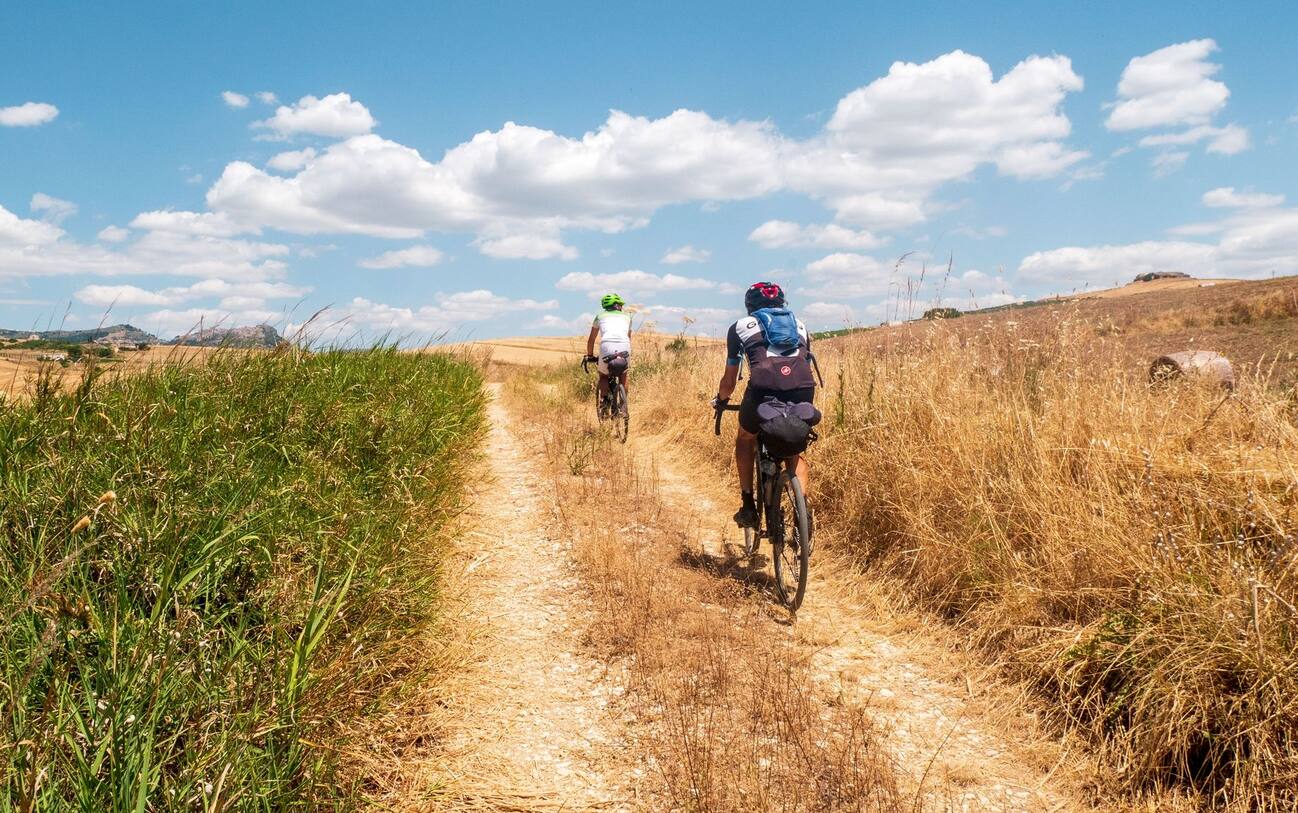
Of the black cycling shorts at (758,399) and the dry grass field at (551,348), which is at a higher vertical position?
the dry grass field at (551,348)

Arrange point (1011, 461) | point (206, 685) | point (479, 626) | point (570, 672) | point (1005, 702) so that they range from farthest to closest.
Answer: point (1011, 461) → point (479, 626) → point (570, 672) → point (1005, 702) → point (206, 685)

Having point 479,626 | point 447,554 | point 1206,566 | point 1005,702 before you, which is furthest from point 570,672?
point 1206,566

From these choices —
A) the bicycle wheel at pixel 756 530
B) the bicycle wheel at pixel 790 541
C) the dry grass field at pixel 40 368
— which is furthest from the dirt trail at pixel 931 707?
the dry grass field at pixel 40 368

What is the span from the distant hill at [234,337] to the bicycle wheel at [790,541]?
4.75 metres

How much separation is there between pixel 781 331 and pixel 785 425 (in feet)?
2.34

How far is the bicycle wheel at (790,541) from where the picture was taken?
4738 mm

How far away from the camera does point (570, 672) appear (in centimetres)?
397

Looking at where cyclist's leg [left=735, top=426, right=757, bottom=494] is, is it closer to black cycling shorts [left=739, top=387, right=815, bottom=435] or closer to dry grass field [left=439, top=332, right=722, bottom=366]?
black cycling shorts [left=739, top=387, right=815, bottom=435]

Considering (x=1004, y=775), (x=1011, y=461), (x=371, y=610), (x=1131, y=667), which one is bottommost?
(x=1004, y=775)

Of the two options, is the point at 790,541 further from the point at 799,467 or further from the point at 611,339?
the point at 611,339

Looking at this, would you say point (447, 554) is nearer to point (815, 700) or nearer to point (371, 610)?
point (371, 610)

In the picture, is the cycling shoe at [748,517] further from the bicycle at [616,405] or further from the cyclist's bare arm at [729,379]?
the bicycle at [616,405]

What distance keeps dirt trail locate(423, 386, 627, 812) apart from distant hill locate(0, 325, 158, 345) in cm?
281

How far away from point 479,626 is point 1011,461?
3717mm
